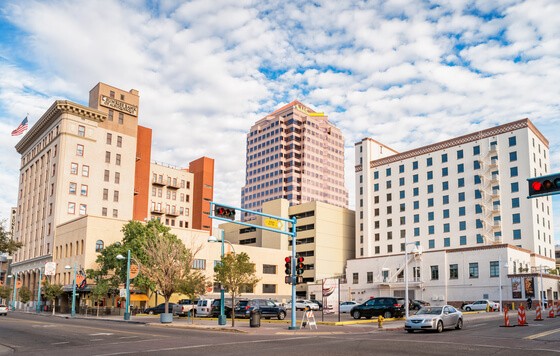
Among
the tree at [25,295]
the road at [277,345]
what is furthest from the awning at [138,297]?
the road at [277,345]

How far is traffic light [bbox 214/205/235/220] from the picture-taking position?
2908 cm

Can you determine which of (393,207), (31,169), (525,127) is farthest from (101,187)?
(525,127)

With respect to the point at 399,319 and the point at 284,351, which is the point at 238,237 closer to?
the point at 399,319

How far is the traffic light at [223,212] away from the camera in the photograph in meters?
29.1

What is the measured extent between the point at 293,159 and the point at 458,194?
8057cm

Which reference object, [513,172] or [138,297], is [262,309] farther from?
[513,172]

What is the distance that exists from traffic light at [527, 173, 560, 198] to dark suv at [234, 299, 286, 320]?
90.0ft

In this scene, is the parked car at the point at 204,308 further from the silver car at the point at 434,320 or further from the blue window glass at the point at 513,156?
the blue window glass at the point at 513,156

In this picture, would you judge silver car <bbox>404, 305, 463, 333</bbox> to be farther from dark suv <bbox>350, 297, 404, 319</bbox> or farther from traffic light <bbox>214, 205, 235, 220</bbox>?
traffic light <bbox>214, 205, 235, 220</bbox>

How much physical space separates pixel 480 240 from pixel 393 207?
66.6 ft

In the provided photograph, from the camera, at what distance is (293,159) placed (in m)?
170

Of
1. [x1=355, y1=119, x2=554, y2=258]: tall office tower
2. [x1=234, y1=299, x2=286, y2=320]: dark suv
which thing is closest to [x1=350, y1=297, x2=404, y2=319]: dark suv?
[x1=234, y1=299, x2=286, y2=320]: dark suv

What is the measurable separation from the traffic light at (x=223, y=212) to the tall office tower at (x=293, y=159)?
138 meters

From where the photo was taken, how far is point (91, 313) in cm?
6069
